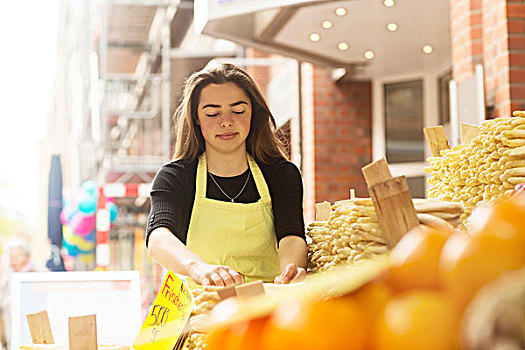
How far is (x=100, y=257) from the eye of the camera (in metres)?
9.78

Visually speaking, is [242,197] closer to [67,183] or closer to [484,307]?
[484,307]

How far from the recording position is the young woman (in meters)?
2.23

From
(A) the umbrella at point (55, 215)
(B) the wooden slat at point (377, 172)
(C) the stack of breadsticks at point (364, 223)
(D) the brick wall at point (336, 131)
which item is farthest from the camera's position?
(D) the brick wall at point (336, 131)

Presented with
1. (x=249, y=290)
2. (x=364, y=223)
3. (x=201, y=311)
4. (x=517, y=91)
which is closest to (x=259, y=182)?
(x=201, y=311)

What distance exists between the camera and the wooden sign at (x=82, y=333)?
169 centimetres

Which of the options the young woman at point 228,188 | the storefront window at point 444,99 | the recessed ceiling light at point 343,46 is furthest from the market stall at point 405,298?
the storefront window at point 444,99

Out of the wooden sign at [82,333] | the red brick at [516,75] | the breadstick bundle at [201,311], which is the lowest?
the wooden sign at [82,333]

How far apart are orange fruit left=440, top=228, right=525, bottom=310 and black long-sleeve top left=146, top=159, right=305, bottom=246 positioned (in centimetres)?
153

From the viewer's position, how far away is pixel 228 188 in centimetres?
232

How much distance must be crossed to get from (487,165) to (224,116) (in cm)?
98

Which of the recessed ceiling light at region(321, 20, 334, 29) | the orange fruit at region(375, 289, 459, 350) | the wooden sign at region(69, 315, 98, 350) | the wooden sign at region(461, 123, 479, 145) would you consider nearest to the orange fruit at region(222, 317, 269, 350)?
the orange fruit at region(375, 289, 459, 350)

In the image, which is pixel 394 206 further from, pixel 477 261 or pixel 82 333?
pixel 82 333

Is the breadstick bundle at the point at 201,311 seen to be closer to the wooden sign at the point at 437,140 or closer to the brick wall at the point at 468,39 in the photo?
the wooden sign at the point at 437,140

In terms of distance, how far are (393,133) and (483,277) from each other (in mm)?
8558
